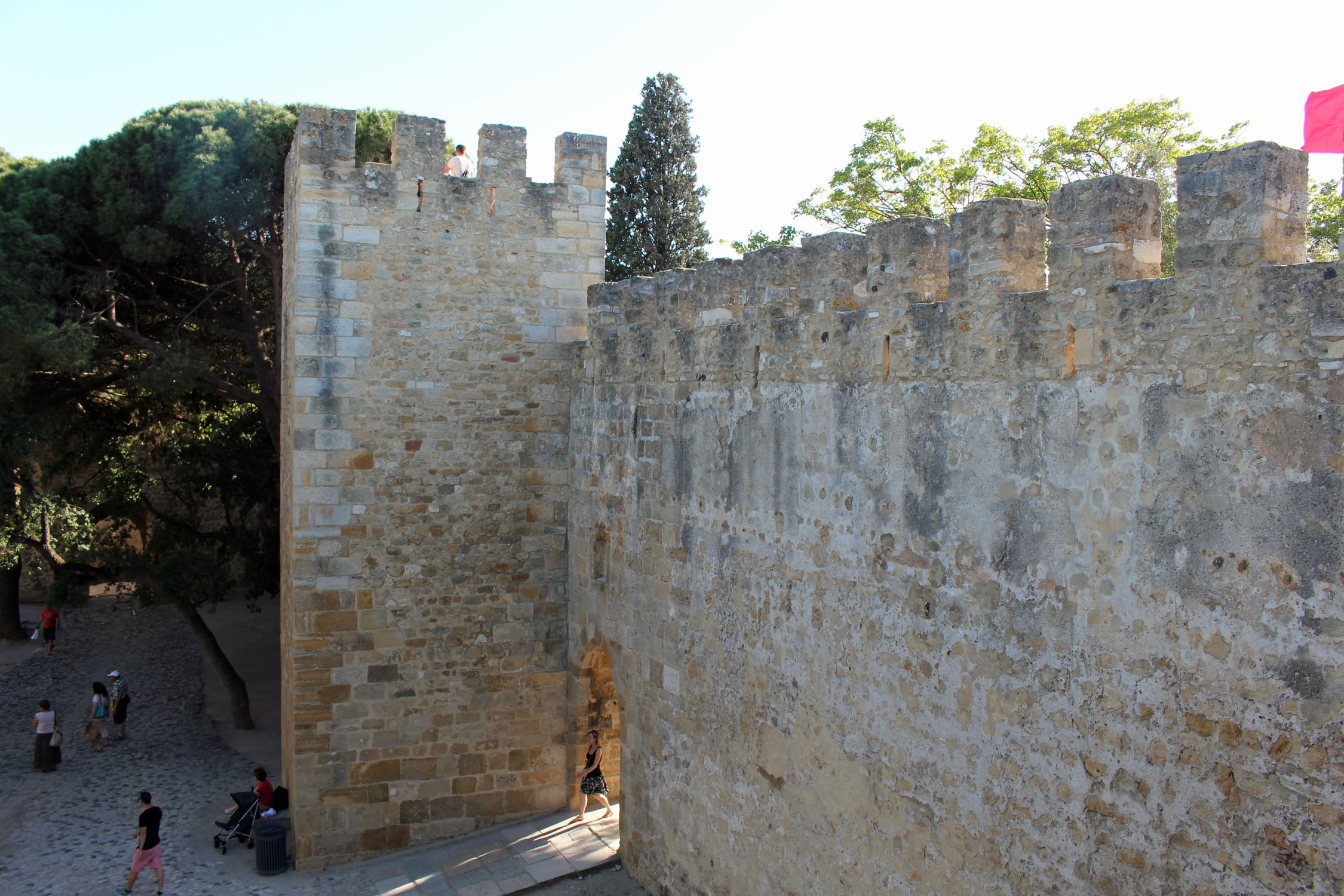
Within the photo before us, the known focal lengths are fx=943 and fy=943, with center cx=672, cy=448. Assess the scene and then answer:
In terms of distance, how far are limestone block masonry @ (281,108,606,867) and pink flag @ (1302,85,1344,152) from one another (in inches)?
231

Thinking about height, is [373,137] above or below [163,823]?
above

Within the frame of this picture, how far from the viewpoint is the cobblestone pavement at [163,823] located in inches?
298

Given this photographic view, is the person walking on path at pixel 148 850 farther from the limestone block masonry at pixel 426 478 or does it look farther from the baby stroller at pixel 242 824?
the limestone block masonry at pixel 426 478

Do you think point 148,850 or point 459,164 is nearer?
point 148,850

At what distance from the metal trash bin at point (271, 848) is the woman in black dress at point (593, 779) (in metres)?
2.44

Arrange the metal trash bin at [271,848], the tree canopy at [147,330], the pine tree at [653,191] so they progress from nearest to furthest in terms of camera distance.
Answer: the metal trash bin at [271,848] < the tree canopy at [147,330] < the pine tree at [653,191]

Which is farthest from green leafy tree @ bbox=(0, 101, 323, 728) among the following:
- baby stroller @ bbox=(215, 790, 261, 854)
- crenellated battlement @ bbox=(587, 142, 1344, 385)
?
crenellated battlement @ bbox=(587, 142, 1344, 385)

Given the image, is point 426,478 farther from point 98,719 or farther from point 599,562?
point 98,719

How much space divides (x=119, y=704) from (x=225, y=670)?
1240 millimetres

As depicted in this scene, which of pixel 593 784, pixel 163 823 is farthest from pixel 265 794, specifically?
pixel 593 784

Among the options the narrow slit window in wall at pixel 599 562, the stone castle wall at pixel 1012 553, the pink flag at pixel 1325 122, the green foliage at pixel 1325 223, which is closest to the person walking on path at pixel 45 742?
the narrow slit window in wall at pixel 599 562

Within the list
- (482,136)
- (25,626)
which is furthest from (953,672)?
(25,626)

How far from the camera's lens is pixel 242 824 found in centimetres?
852

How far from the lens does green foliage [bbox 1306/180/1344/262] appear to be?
9398 mm
